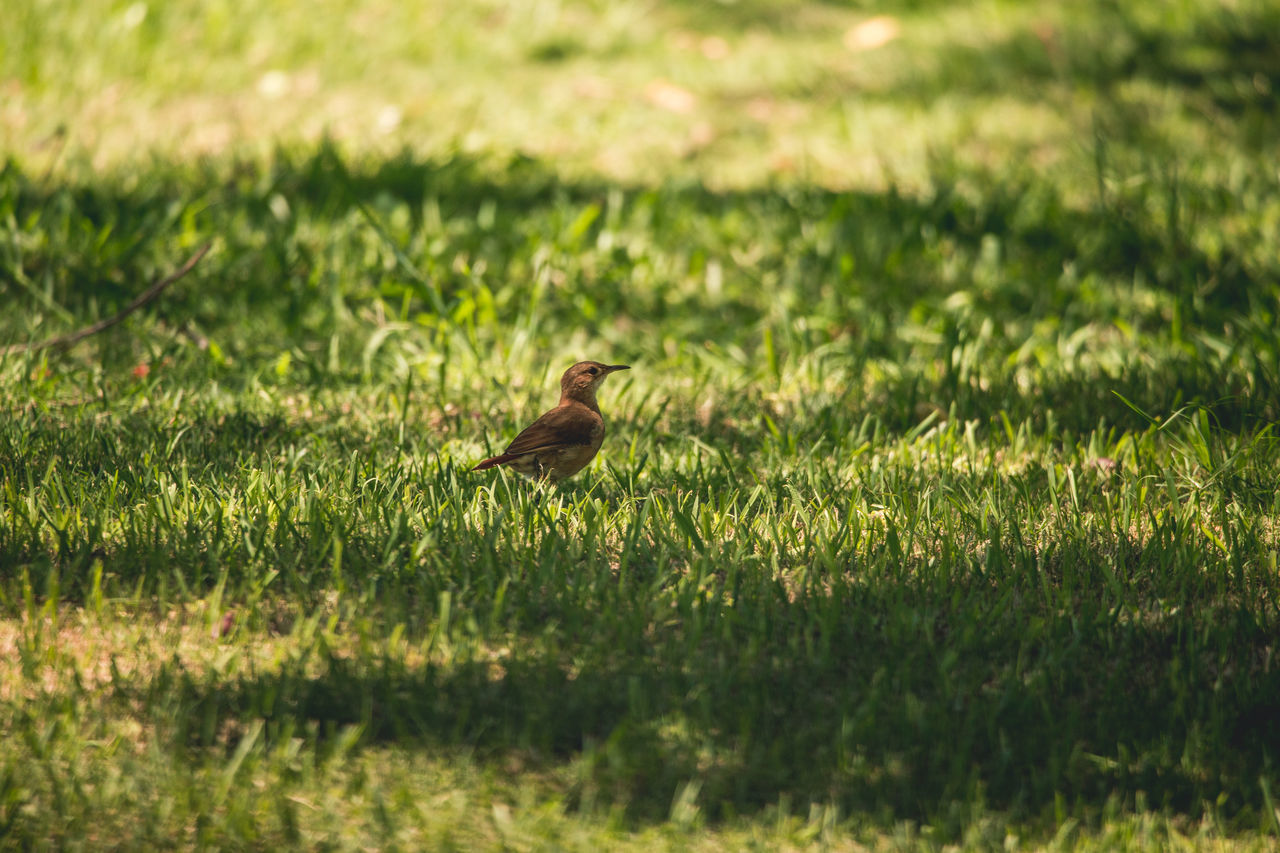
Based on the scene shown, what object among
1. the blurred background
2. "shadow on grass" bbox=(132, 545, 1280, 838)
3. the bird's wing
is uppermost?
the blurred background

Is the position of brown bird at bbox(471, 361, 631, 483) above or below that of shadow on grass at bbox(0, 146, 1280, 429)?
below

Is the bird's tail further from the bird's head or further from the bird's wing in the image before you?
the bird's head

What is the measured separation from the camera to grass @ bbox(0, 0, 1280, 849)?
2703 millimetres

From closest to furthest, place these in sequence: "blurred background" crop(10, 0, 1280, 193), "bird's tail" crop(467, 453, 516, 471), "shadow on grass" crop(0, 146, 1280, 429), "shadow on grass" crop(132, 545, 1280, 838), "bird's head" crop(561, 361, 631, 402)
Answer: "shadow on grass" crop(132, 545, 1280, 838), "bird's tail" crop(467, 453, 516, 471), "bird's head" crop(561, 361, 631, 402), "shadow on grass" crop(0, 146, 1280, 429), "blurred background" crop(10, 0, 1280, 193)

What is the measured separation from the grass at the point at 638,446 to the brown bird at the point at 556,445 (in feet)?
0.31

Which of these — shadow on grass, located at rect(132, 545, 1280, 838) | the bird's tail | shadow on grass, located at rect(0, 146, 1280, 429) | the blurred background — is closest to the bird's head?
the bird's tail

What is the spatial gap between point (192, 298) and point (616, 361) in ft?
7.01

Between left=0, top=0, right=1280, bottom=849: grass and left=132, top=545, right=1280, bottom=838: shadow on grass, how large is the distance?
0.04 ft

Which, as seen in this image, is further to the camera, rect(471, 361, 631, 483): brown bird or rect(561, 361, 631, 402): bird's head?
rect(561, 361, 631, 402): bird's head

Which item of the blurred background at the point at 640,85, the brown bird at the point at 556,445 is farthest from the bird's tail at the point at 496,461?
the blurred background at the point at 640,85

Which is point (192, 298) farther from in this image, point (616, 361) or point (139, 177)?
point (616, 361)

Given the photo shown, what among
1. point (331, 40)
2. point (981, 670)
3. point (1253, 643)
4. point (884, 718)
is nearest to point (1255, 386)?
point (1253, 643)

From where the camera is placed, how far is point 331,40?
8938mm

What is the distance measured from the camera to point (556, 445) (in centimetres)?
389
